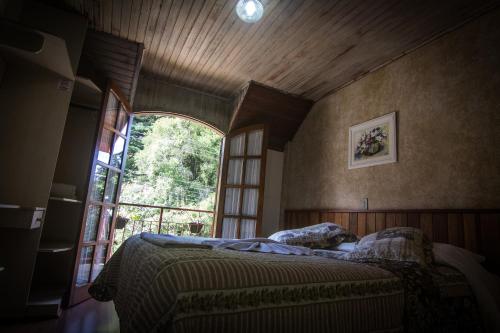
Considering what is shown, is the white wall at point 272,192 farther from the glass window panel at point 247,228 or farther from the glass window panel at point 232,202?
the glass window panel at point 232,202

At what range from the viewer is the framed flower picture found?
9.52 feet

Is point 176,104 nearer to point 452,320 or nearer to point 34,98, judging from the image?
point 34,98

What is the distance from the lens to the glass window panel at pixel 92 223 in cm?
269

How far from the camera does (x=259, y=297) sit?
104cm

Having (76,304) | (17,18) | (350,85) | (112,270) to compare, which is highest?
(350,85)

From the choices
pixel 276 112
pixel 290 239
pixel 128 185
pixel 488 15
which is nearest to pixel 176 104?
pixel 276 112

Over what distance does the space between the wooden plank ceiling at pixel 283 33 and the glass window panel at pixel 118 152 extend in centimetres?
109

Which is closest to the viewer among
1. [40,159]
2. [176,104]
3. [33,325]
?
[33,325]

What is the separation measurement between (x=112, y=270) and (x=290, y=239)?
57.1 inches

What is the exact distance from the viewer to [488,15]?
7.55 ft

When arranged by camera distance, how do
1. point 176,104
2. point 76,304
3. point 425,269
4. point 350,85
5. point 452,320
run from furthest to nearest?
point 176,104
point 350,85
point 76,304
point 425,269
point 452,320

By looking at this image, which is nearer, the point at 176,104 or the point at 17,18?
the point at 17,18

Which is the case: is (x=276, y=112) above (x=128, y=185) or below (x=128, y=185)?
above

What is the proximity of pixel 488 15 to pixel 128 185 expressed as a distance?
8484 millimetres
